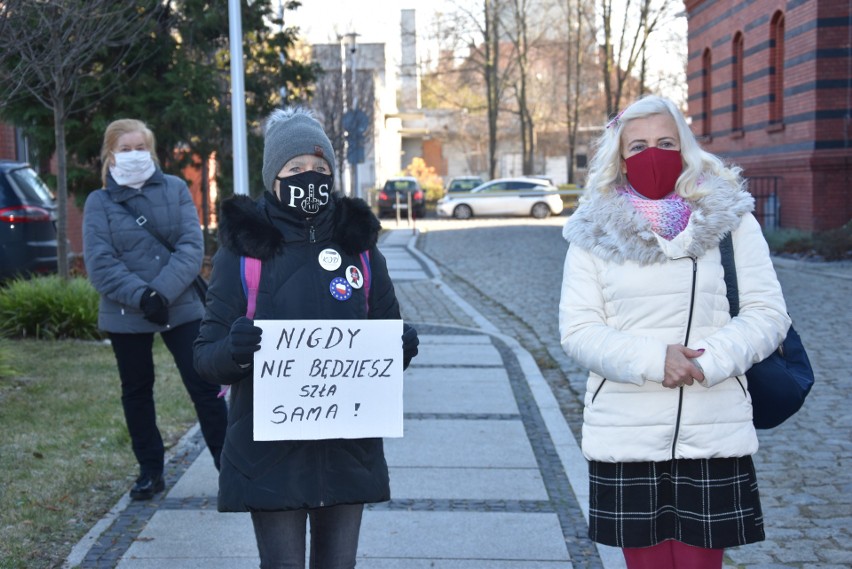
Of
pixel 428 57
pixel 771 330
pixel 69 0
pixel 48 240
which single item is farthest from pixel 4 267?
pixel 428 57

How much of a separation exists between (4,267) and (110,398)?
5.31m

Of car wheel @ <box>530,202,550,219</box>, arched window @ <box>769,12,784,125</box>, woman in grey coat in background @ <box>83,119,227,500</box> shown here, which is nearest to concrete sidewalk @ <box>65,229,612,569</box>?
woman in grey coat in background @ <box>83,119,227,500</box>

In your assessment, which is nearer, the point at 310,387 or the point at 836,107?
the point at 310,387

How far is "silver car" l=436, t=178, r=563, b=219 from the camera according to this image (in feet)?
141

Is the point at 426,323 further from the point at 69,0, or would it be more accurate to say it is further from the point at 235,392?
the point at 235,392

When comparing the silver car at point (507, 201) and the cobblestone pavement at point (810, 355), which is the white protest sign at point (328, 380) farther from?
the silver car at point (507, 201)

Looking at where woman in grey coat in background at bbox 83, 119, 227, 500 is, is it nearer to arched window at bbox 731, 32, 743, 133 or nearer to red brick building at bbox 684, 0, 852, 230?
red brick building at bbox 684, 0, 852, 230

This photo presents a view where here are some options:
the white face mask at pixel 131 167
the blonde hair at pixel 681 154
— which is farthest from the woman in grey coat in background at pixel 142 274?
the blonde hair at pixel 681 154

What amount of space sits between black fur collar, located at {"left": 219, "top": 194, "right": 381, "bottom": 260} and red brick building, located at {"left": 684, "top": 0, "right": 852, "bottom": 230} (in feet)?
63.8

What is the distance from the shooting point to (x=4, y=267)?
511 inches

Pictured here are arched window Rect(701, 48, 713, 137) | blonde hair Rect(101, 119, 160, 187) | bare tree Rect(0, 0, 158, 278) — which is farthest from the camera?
arched window Rect(701, 48, 713, 137)

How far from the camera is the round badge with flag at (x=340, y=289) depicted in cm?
339

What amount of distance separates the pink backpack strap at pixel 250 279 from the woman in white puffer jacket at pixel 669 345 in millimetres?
937

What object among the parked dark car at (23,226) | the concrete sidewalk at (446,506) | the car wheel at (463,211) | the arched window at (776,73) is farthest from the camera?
the car wheel at (463,211)
